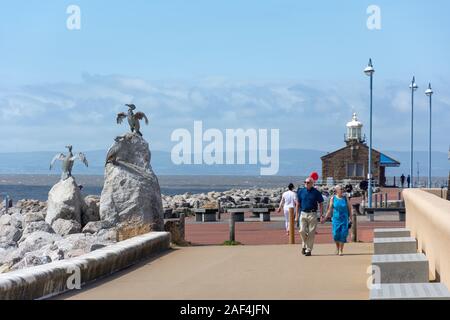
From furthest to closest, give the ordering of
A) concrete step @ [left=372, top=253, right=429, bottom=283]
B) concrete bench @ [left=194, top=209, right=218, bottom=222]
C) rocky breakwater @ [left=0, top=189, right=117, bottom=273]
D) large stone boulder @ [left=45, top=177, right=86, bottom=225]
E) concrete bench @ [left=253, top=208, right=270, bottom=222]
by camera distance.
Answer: concrete bench @ [left=194, top=209, right=218, bottom=222], concrete bench @ [left=253, top=208, right=270, bottom=222], large stone boulder @ [left=45, top=177, right=86, bottom=225], rocky breakwater @ [left=0, top=189, right=117, bottom=273], concrete step @ [left=372, top=253, right=429, bottom=283]

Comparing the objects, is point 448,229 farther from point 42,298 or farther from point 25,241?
point 25,241

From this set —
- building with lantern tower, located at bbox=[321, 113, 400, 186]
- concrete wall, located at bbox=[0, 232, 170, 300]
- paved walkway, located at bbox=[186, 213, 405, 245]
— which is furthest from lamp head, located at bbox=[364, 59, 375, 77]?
building with lantern tower, located at bbox=[321, 113, 400, 186]

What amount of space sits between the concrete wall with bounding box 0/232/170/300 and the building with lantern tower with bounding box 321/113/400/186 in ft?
226

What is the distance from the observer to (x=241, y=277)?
13.7 meters

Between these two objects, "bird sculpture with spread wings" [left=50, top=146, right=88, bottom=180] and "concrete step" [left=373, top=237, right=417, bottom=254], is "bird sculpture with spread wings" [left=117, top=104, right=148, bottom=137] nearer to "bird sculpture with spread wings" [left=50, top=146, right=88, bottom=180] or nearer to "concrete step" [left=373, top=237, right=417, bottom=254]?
"bird sculpture with spread wings" [left=50, top=146, right=88, bottom=180]

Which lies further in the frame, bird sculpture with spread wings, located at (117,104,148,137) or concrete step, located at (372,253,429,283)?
bird sculpture with spread wings, located at (117,104,148,137)

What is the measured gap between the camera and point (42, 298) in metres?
11.3

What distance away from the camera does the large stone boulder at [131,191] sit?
2091cm

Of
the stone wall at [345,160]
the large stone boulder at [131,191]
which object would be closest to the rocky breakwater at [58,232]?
the large stone boulder at [131,191]

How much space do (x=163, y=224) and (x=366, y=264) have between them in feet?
22.7

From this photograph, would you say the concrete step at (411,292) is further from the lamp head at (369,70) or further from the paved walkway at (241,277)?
the lamp head at (369,70)

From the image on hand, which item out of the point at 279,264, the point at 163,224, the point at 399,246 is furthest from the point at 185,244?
the point at 399,246

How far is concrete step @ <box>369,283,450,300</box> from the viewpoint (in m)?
8.27

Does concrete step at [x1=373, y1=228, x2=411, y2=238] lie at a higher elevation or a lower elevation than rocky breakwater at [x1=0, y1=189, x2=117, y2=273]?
higher
